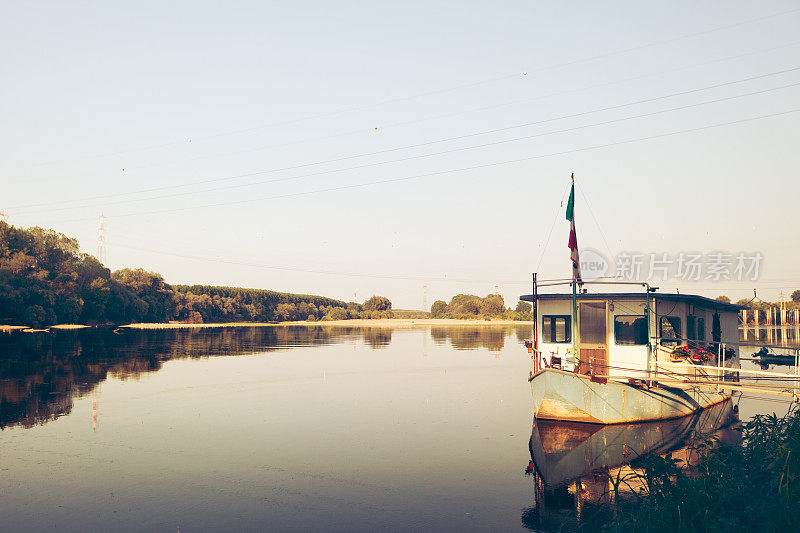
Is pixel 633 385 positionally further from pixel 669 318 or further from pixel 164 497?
pixel 164 497

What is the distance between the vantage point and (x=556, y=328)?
82.0 ft

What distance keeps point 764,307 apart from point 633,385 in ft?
661

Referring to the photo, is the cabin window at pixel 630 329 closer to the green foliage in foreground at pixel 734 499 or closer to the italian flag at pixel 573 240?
the italian flag at pixel 573 240

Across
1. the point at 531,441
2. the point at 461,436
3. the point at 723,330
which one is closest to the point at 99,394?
the point at 461,436

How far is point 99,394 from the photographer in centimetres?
2903

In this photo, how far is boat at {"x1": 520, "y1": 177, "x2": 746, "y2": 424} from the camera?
21516 mm

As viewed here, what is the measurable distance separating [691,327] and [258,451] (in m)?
19.0

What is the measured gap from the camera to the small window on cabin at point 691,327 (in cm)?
2456

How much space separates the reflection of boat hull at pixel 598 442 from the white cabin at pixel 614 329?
2.27 m

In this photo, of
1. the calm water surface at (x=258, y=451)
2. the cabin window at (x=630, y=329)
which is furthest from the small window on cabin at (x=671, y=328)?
the calm water surface at (x=258, y=451)

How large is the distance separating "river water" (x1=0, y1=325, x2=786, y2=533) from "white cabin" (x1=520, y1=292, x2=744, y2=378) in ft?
9.09

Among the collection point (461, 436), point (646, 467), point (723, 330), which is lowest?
point (461, 436)

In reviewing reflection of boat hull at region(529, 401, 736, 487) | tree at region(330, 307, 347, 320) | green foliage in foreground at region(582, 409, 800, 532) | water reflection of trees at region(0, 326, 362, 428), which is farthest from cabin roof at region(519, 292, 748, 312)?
tree at region(330, 307, 347, 320)

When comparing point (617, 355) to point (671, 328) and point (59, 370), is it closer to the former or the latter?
point (671, 328)
